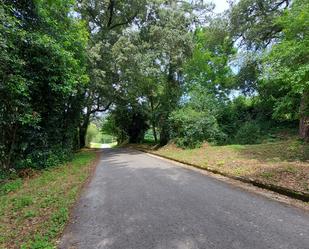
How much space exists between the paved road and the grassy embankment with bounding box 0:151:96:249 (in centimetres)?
Result: 26

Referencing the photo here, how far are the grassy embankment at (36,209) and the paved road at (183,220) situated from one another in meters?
0.26

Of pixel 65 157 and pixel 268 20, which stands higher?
pixel 268 20

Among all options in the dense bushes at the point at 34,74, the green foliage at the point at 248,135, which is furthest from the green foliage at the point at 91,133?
the dense bushes at the point at 34,74

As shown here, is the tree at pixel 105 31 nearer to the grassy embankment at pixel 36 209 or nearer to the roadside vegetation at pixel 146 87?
the roadside vegetation at pixel 146 87

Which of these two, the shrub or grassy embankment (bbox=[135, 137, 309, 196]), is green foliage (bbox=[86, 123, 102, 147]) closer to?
the shrub

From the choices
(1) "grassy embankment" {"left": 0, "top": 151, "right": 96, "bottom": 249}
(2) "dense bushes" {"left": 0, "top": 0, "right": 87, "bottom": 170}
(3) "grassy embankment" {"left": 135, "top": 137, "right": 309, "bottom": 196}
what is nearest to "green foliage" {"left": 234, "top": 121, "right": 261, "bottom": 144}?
(3) "grassy embankment" {"left": 135, "top": 137, "right": 309, "bottom": 196}

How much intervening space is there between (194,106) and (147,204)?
1212 centimetres

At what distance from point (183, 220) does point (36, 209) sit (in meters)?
2.93

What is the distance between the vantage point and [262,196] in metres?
4.72

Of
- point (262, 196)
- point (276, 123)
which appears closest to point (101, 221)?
point (262, 196)

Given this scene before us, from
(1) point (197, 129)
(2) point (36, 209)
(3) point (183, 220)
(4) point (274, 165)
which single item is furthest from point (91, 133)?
(3) point (183, 220)

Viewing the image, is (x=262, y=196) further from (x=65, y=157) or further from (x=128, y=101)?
(x=128, y=101)

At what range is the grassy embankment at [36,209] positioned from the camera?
3160 mm

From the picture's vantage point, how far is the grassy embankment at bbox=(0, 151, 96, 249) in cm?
316
